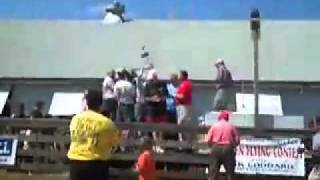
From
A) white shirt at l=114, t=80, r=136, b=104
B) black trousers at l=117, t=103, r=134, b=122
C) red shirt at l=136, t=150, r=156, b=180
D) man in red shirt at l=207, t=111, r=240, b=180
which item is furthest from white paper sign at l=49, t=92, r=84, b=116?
red shirt at l=136, t=150, r=156, b=180

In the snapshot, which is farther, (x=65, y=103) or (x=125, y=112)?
(x=65, y=103)

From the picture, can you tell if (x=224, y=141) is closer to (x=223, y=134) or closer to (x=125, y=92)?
(x=223, y=134)

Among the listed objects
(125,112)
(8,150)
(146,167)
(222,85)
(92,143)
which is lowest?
(146,167)

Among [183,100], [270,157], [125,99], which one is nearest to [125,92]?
[125,99]

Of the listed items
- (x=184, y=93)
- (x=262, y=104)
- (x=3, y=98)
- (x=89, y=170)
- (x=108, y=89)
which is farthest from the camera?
(x=3, y=98)

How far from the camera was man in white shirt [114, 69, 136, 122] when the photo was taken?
1964cm

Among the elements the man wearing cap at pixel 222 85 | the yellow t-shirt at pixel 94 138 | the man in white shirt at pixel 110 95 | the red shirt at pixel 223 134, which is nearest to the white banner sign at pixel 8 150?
the man in white shirt at pixel 110 95

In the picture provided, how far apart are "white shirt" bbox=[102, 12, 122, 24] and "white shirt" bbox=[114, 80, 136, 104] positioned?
9.03m

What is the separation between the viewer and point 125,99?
19.7 m

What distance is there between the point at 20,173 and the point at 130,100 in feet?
9.78

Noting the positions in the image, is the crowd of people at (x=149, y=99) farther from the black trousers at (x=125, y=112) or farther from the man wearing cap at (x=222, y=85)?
the man wearing cap at (x=222, y=85)

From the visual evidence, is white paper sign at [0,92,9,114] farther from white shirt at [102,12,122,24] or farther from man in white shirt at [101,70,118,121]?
man in white shirt at [101,70,118,121]

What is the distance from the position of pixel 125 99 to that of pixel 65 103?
6556 mm

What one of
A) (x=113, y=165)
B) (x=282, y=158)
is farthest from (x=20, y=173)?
(x=282, y=158)
